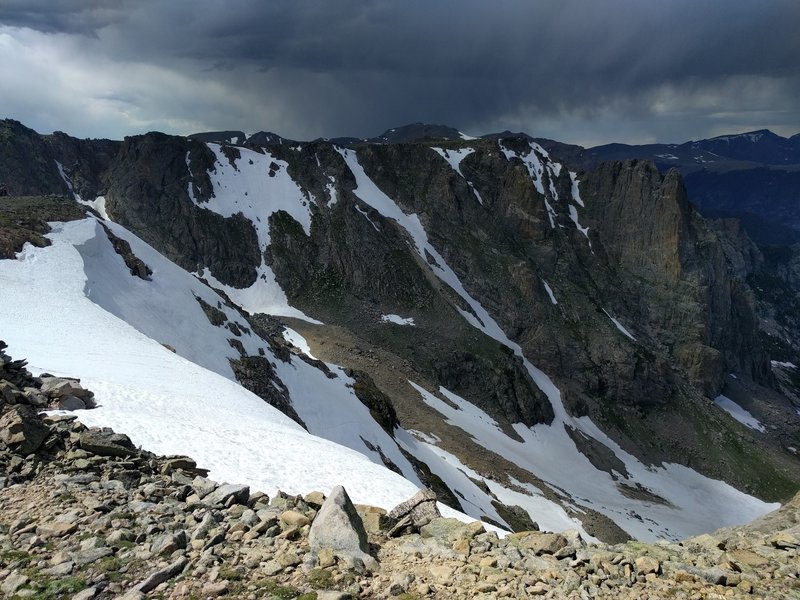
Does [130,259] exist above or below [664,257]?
below

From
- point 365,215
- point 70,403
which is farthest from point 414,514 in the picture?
point 365,215

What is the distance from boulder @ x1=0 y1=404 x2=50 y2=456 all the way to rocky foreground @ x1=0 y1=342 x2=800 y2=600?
0.09m

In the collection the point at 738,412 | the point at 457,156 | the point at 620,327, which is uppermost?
the point at 457,156

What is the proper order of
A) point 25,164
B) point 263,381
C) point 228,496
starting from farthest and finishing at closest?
point 25,164, point 263,381, point 228,496

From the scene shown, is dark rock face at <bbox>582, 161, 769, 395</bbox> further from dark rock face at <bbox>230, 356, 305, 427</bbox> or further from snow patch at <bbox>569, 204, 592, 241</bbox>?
dark rock face at <bbox>230, 356, 305, 427</bbox>

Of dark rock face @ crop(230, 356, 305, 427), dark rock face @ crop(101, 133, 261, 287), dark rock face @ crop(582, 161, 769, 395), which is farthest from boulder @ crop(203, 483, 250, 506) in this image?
dark rock face @ crop(582, 161, 769, 395)

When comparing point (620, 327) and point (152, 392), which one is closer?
point (152, 392)

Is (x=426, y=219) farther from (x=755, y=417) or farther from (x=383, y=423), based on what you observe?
(x=755, y=417)

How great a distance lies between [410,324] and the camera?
10344cm

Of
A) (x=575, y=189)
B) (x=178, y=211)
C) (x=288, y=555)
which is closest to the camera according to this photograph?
(x=288, y=555)

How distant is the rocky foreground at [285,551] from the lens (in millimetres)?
8656

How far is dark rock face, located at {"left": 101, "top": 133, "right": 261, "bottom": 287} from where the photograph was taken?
114m

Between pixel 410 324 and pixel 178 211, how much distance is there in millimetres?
56362

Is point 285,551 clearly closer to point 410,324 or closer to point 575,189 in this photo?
point 410,324
